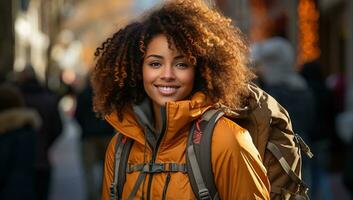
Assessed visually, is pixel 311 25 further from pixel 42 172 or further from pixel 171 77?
pixel 171 77

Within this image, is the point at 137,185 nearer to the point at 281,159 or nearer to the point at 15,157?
the point at 281,159

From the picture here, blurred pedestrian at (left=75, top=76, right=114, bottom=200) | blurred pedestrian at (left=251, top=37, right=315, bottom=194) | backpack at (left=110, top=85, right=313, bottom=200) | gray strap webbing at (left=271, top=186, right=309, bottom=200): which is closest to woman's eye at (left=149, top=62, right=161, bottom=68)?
backpack at (left=110, top=85, right=313, bottom=200)

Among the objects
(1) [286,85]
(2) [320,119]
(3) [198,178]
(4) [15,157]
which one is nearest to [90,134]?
(2) [320,119]

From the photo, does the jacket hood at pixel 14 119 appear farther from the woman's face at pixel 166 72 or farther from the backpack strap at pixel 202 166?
the backpack strap at pixel 202 166

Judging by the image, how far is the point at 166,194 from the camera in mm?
3209

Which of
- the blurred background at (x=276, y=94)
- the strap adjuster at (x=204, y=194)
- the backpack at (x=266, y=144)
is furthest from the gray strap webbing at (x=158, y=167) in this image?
the blurred background at (x=276, y=94)

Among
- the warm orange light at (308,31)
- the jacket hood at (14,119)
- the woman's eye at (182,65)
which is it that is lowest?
the jacket hood at (14,119)

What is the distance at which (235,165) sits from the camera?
3.12m

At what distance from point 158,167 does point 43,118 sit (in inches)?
245

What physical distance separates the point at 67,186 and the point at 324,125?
20.8 feet

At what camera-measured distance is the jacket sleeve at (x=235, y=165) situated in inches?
123

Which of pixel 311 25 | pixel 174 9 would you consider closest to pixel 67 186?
pixel 311 25

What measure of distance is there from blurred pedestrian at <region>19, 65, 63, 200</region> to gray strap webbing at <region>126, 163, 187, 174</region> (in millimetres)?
5830

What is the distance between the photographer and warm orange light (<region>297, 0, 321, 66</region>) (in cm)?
1680
